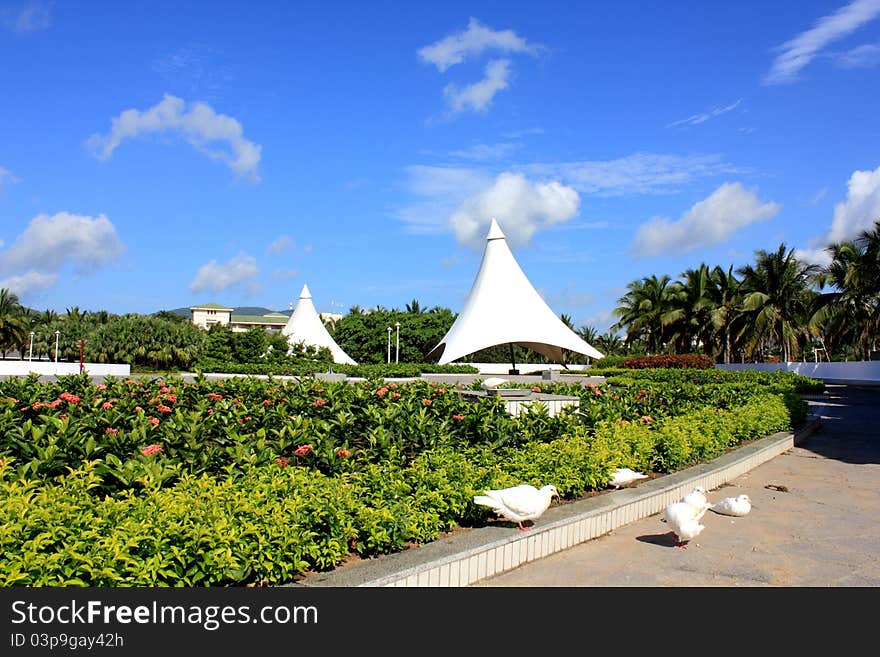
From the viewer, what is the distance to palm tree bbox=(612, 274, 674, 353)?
36688 millimetres

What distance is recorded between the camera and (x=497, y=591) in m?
3.31

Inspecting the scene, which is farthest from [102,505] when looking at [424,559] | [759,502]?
[759,502]

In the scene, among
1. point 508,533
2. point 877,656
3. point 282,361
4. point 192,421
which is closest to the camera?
point 877,656

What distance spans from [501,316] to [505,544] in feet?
81.5

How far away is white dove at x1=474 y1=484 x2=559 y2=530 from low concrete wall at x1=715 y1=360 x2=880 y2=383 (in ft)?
Result: 87.9

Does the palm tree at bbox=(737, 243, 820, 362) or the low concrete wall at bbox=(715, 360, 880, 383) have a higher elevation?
the palm tree at bbox=(737, 243, 820, 362)

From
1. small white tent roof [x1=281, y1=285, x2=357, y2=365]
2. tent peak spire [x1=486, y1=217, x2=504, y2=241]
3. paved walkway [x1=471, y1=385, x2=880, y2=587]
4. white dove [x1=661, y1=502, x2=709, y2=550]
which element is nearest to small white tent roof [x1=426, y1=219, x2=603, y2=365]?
tent peak spire [x1=486, y1=217, x2=504, y2=241]

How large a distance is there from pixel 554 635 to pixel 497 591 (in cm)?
60

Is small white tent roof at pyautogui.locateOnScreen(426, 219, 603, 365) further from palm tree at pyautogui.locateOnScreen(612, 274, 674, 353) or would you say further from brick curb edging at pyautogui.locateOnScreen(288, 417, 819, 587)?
brick curb edging at pyautogui.locateOnScreen(288, 417, 819, 587)

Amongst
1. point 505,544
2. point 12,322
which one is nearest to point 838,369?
point 505,544

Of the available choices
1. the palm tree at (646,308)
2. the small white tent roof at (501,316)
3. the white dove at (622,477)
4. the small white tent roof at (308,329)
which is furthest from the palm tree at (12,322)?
the white dove at (622,477)

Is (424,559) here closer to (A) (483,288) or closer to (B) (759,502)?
(B) (759,502)

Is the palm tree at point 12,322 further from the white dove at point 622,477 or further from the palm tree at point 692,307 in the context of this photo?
the white dove at point 622,477

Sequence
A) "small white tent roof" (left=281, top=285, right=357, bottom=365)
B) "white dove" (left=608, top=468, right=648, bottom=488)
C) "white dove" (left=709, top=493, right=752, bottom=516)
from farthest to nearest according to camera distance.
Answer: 1. "small white tent roof" (left=281, top=285, right=357, bottom=365)
2. "white dove" (left=608, top=468, right=648, bottom=488)
3. "white dove" (left=709, top=493, right=752, bottom=516)
